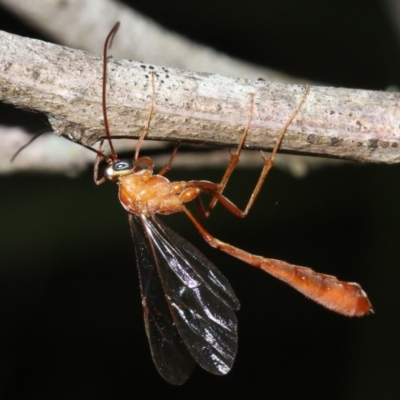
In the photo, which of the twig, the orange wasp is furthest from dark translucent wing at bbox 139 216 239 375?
the twig

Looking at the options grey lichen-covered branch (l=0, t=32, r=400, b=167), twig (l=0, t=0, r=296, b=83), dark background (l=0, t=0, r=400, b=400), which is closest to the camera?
grey lichen-covered branch (l=0, t=32, r=400, b=167)

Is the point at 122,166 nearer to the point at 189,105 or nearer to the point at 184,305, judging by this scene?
the point at 184,305

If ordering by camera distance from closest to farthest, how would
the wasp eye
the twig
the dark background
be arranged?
the wasp eye → the twig → the dark background

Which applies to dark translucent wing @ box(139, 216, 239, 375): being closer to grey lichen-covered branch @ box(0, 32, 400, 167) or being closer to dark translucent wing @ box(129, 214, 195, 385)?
dark translucent wing @ box(129, 214, 195, 385)

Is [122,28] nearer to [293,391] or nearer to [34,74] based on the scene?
[34,74]

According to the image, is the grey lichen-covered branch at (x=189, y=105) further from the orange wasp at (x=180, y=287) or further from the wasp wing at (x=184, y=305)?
the wasp wing at (x=184, y=305)

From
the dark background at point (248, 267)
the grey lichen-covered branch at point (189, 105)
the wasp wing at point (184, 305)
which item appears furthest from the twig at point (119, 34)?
the grey lichen-covered branch at point (189, 105)

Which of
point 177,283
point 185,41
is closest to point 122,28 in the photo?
point 185,41
